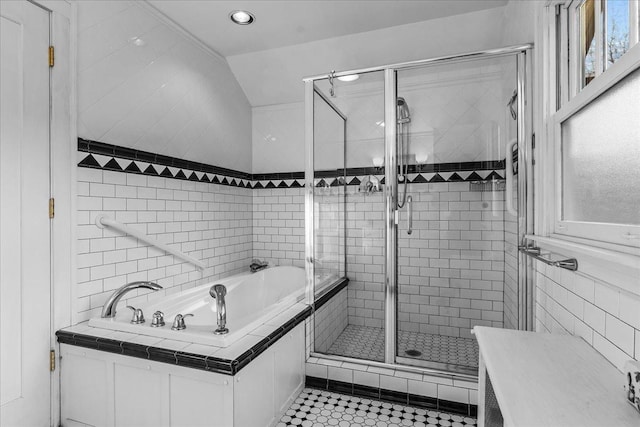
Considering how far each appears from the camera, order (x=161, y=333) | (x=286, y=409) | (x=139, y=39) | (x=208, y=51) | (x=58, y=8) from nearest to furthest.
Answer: (x=161, y=333)
(x=58, y=8)
(x=286, y=409)
(x=139, y=39)
(x=208, y=51)

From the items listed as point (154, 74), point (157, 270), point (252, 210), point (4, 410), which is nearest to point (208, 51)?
point (154, 74)

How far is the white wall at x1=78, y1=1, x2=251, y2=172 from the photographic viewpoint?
6.83 ft

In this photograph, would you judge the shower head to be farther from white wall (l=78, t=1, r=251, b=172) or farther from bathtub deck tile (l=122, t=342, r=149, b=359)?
bathtub deck tile (l=122, t=342, r=149, b=359)

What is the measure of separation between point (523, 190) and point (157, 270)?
248 cm

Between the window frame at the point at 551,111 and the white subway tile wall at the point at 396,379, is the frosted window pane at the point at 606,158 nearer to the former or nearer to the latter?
the window frame at the point at 551,111

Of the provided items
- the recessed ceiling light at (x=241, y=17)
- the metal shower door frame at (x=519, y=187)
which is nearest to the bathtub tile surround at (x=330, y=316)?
the metal shower door frame at (x=519, y=187)

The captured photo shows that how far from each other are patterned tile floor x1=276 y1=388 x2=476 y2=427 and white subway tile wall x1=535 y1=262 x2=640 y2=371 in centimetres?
81

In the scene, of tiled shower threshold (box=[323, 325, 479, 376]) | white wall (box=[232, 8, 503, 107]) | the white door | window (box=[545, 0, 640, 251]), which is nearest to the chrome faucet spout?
the white door

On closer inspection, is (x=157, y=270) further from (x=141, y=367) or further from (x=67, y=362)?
(x=141, y=367)

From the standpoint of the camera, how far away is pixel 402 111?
2.25 meters

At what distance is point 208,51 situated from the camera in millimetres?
3057

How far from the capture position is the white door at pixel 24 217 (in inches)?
66.7

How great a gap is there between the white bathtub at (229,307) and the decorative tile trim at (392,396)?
0.57 meters

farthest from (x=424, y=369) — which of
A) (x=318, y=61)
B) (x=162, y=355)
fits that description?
(x=318, y=61)
